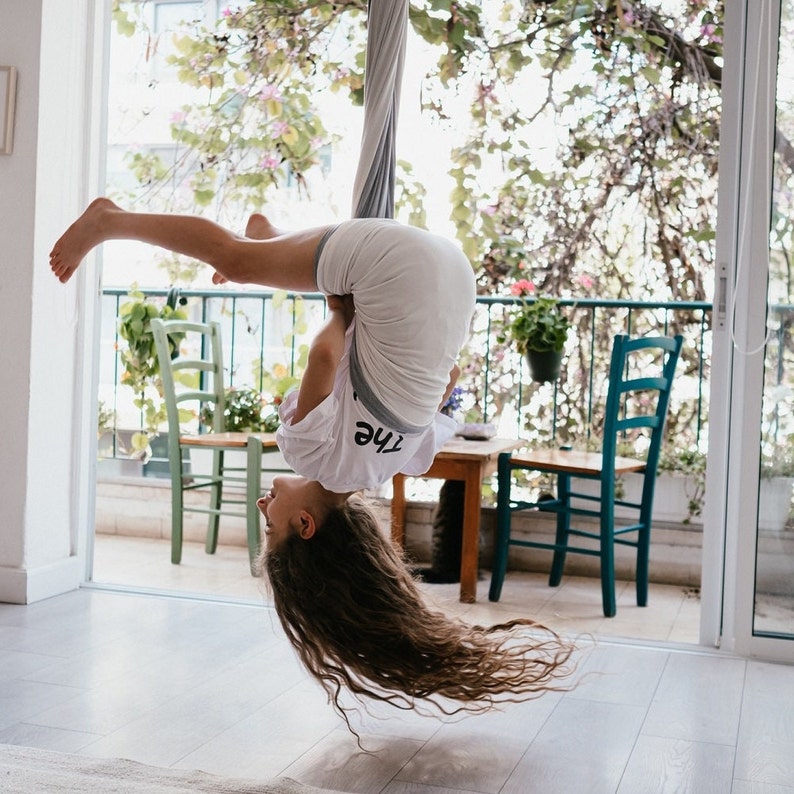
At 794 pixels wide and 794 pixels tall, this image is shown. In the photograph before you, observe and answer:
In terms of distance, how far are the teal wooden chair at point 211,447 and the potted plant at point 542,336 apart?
1184mm

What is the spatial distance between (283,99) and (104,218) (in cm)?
336

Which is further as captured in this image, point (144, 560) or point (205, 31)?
point (205, 31)

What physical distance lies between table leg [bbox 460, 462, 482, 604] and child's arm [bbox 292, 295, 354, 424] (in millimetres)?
1926

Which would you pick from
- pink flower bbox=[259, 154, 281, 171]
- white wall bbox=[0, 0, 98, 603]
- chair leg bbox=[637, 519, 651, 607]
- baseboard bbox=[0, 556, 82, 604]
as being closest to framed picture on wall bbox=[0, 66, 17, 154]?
white wall bbox=[0, 0, 98, 603]

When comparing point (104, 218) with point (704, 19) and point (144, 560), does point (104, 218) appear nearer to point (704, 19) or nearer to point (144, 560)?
point (144, 560)

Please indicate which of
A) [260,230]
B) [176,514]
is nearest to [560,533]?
[176,514]

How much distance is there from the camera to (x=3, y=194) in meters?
3.53

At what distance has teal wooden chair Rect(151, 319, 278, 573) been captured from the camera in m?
4.40

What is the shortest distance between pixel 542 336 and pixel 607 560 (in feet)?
3.64

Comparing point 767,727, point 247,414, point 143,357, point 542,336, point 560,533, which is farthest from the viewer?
point 143,357

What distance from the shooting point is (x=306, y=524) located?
7.70 ft

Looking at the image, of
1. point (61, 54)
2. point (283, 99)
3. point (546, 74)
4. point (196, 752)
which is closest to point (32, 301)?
point (61, 54)

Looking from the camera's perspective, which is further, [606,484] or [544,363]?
[544,363]

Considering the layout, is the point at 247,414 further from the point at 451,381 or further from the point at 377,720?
the point at 451,381
